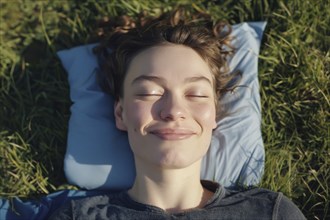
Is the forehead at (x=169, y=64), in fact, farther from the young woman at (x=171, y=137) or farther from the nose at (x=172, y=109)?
the nose at (x=172, y=109)

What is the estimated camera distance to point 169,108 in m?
2.92

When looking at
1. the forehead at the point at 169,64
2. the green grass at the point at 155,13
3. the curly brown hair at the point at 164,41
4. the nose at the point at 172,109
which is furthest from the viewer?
the green grass at the point at 155,13

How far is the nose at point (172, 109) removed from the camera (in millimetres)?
2912

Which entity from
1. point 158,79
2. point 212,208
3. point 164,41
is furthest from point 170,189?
point 164,41

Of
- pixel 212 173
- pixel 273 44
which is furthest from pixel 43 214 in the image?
pixel 273 44

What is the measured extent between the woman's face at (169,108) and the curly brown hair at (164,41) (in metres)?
0.13

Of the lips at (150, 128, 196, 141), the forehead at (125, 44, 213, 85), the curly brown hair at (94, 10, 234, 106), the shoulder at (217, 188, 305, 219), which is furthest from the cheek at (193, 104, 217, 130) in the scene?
the shoulder at (217, 188, 305, 219)

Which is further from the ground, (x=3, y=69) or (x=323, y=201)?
(x=3, y=69)

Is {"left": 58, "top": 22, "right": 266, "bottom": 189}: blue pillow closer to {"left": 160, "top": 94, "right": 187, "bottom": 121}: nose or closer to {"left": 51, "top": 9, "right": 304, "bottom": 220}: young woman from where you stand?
{"left": 51, "top": 9, "right": 304, "bottom": 220}: young woman

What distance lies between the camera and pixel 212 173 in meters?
3.36

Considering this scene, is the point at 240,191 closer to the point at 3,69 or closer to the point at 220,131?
the point at 220,131

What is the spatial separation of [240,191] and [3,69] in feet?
6.68

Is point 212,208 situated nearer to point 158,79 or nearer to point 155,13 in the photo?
point 158,79

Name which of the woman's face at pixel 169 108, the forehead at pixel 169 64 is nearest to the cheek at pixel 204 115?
the woman's face at pixel 169 108
